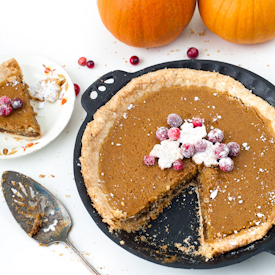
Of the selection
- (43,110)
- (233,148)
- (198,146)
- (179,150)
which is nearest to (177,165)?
(179,150)

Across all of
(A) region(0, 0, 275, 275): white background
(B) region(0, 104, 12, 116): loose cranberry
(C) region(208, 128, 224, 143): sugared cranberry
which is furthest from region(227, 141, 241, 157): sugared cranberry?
(B) region(0, 104, 12, 116): loose cranberry

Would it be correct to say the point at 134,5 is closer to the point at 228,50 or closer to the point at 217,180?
the point at 228,50

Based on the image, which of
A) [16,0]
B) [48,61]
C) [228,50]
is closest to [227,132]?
[228,50]

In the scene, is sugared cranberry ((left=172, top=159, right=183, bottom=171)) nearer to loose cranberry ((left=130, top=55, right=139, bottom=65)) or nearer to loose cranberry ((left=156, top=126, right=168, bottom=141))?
loose cranberry ((left=156, top=126, right=168, bottom=141))

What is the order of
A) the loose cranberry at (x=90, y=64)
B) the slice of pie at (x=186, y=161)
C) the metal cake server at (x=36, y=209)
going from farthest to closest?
the loose cranberry at (x=90, y=64) → the metal cake server at (x=36, y=209) → the slice of pie at (x=186, y=161)

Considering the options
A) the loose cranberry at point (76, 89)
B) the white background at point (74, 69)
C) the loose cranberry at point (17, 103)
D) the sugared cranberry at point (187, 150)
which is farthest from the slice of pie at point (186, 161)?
the loose cranberry at point (17, 103)

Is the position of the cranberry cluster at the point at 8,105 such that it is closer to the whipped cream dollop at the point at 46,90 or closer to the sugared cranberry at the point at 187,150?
the whipped cream dollop at the point at 46,90
